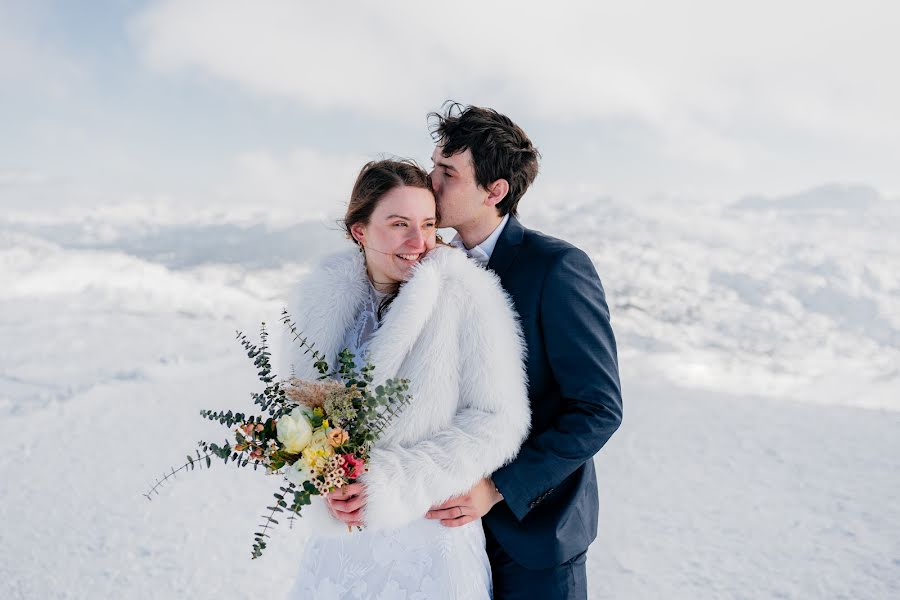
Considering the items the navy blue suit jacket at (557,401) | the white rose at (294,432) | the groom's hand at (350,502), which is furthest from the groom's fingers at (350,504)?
the navy blue suit jacket at (557,401)

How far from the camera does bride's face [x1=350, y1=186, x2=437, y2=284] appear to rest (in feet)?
6.71

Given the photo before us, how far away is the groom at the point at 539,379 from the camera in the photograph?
6.23ft

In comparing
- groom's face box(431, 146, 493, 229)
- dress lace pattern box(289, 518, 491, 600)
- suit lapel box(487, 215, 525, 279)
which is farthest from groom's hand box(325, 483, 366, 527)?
groom's face box(431, 146, 493, 229)

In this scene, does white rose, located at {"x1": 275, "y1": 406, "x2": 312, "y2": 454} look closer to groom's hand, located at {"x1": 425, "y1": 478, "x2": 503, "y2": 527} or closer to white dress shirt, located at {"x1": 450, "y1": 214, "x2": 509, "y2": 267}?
groom's hand, located at {"x1": 425, "y1": 478, "x2": 503, "y2": 527}

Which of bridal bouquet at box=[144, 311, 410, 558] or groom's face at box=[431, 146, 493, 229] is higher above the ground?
groom's face at box=[431, 146, 493, 229]

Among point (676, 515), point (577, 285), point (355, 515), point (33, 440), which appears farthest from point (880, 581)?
point (33, 440)

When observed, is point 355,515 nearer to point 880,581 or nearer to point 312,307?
point 312,307

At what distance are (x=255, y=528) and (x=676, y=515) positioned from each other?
10.7 feet

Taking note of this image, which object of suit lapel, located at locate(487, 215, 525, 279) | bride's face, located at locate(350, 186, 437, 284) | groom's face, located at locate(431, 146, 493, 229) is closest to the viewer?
bride's face, located at locate(350, 186, 437, 284)

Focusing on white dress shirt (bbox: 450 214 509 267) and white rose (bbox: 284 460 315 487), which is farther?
white dress shirt (bbox: 450 214 509 267)

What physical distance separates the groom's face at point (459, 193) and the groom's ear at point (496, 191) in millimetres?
17

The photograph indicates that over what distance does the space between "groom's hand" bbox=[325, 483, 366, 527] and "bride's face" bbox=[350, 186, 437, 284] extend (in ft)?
2.20

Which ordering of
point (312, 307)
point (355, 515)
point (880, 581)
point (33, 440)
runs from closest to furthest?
point (355, 515) < point (312, 307) < point (880, 581) < point (33, 440)

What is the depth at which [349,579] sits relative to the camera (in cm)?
199
